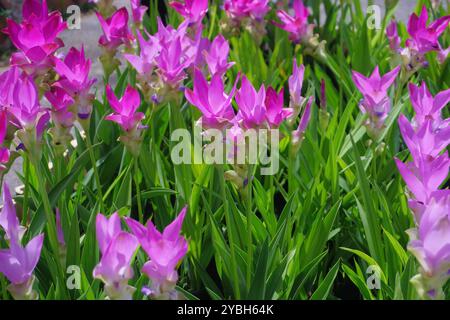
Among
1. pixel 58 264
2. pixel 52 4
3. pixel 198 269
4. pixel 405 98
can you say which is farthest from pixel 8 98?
pixel 52 4

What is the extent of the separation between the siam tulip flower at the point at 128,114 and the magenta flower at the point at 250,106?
161 mm

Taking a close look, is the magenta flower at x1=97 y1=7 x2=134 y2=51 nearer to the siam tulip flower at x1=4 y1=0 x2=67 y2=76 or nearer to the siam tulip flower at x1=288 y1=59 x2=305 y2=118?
the siam tulip flower at x1=4 y1=0 x2=67 y2=76

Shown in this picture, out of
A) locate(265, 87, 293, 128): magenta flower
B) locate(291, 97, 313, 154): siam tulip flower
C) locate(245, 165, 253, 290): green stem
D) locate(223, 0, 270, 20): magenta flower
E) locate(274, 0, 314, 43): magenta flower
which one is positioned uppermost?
locate(223, 0, 270, 20): magenta flower

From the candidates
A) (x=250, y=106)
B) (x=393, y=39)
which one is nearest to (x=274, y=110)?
(x=250, y=106)

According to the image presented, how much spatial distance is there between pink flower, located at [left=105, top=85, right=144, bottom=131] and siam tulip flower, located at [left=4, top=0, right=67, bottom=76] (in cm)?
12

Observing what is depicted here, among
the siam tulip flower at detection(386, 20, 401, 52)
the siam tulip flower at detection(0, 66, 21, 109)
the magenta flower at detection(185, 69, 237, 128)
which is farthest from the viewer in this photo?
the siam tulip flower at detection(386, 20, 401, 52)

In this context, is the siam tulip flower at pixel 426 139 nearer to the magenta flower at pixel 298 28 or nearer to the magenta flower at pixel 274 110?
the magenta flower at pixel 274 110

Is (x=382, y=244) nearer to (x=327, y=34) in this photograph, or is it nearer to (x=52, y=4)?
(x=327, y=34)

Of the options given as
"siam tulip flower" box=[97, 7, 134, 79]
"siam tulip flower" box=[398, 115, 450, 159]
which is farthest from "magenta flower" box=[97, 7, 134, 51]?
"siam tulip flower" box=[398, 115, 450, 159]

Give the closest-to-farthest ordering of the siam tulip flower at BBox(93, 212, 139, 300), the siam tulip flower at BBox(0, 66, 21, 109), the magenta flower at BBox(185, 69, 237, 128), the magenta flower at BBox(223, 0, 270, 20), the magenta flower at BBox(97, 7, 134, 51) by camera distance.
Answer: the siam tulip flower at BBox(93, 212, 139, 300) → the magenta flower at BBox(185, 69, 237, 128) → the siam tulip flower at BBox(0, 66, 21, 109) → the magenta flower at BBox(97, 7, 134, 51) → the magenta flower at BBox(223, 0, 270, 20)

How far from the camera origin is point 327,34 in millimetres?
2219

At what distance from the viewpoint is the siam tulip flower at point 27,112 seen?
808 millimetres

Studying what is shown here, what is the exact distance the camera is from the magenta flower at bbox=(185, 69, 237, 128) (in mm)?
770

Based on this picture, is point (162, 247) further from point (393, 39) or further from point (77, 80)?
point (393, 39)
